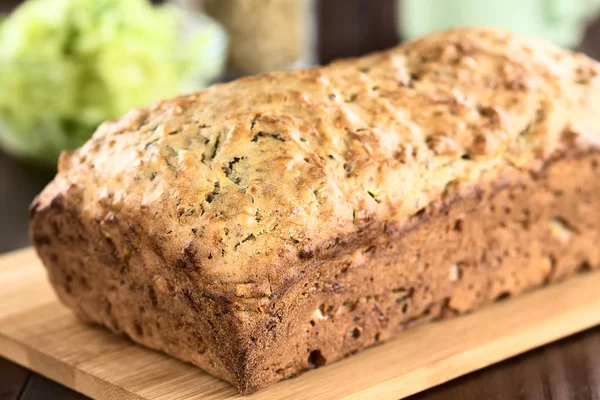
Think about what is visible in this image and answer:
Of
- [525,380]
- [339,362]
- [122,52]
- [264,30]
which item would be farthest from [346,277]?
[264,30]

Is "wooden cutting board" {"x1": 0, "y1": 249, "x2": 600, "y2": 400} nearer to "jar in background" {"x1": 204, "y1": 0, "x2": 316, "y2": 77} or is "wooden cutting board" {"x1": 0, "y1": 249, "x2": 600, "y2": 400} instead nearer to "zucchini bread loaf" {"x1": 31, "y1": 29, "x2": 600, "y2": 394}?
"zucchini bread loaf" {"x1": 31, "y1": 29, "x2": 600, "y2": 394}

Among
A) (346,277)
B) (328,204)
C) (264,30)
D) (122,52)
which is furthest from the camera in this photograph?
(264,30)

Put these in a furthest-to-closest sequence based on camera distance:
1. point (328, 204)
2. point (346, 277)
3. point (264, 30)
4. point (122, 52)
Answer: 1. point (264, 30)
2. point (122, 52)
3. point (346, 277)
4. point (328, 204)

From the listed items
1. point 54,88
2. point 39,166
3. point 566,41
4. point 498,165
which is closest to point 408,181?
point 498,165

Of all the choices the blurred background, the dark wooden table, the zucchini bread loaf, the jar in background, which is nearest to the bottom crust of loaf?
the zucchini bread loaf

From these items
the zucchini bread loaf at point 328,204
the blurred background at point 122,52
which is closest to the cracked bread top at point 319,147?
the zucchini bread loaf at point 328,204

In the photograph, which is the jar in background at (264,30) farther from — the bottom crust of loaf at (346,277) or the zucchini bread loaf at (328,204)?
the bottom crust of loaf at (346,277)

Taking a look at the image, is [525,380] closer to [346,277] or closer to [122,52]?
[346,277]
